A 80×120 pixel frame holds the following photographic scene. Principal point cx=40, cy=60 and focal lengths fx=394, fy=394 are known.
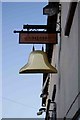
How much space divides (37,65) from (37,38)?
187cm

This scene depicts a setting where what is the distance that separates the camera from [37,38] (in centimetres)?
1016

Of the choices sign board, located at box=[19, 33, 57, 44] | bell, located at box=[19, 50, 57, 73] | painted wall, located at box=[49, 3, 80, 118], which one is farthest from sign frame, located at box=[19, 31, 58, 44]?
bell, located at box=[19, 50, 57, 73]

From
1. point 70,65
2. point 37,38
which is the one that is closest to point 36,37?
point 37,38

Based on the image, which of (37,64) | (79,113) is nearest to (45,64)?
(37,64)

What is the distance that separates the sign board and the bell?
135 cm

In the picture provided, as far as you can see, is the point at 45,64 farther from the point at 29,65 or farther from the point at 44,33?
the point at 44,33

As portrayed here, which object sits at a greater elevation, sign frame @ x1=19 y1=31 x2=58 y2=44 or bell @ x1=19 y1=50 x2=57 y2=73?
sign frame @ x1=19 y1=31 x2=58 y2=44

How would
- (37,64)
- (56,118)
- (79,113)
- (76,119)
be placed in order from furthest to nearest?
1. (56,118)
2. (37,64)
3. (76,119)
4. (79,113)

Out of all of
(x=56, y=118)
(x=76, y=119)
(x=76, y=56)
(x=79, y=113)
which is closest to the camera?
(x=79, y=113)

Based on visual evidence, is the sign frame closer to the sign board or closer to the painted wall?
the sign board

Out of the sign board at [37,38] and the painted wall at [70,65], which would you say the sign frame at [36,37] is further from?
the painted wall at [70,65]

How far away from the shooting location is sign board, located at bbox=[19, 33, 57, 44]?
33.1 ft

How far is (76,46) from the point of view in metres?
6.68

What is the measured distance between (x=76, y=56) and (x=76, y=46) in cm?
17
